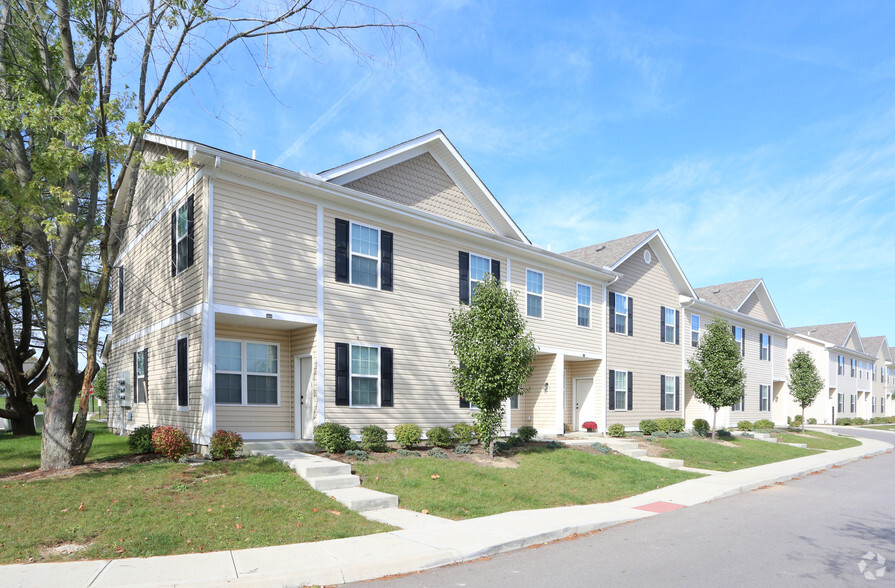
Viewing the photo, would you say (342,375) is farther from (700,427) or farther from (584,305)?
(700,427)

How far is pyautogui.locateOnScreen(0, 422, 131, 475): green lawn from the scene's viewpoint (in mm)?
12234

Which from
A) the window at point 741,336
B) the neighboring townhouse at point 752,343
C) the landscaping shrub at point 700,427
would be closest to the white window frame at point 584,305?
the landscaping shrub at point 700,427

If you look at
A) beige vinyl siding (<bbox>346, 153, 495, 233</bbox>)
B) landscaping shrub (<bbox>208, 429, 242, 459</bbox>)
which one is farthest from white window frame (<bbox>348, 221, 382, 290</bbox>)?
landscaping shrub (<bbox>208, 429, 242, 459</bbox>)

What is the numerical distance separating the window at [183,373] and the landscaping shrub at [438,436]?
570cm

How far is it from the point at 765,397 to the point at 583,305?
20.6 m

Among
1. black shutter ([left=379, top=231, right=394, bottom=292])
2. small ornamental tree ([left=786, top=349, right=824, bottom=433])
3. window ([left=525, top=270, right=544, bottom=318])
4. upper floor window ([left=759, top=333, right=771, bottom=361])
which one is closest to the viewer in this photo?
black shutter ([left=379, top=231, right=394, bottom=292])

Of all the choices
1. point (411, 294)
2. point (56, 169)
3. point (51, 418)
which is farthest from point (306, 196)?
point (51, 418)

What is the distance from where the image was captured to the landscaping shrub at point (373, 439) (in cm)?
1384

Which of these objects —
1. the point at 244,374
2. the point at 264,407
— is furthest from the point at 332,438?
the point at 244,374

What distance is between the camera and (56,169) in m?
11.0

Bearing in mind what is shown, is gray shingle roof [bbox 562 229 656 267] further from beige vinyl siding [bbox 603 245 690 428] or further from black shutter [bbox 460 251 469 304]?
black shutter [bbox 460 251 469 304]

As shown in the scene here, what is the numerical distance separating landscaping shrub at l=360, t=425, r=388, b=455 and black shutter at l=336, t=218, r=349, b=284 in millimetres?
3606

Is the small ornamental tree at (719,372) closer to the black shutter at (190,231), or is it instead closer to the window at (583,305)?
the window at (583,305)

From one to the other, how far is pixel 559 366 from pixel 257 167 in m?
12.3
